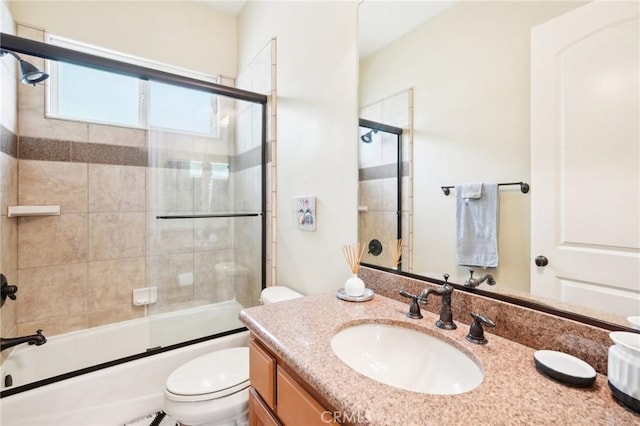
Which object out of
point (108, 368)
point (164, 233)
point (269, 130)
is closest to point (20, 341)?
point (108, 368)

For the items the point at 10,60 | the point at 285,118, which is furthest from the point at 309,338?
the point at 10,60

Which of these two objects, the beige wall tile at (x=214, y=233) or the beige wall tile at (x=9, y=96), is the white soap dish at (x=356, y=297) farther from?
the beige wall tile at (x=9, y=96)

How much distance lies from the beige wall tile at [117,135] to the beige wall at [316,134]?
1.16m

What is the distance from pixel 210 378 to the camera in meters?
1.29

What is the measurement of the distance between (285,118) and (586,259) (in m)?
1.61

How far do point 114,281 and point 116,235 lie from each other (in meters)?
0.35

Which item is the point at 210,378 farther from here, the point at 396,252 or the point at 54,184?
the point at 54,184

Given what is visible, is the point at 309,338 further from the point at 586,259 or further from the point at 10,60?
the point at 10,60

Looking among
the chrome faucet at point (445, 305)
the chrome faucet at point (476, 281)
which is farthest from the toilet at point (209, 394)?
the chrome faucet at point (476, 281)

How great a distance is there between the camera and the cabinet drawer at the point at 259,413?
0.82 m

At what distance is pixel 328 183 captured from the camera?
1.43m

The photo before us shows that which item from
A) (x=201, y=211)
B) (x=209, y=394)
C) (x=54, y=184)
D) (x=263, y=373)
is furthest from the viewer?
(x=201, y=211)

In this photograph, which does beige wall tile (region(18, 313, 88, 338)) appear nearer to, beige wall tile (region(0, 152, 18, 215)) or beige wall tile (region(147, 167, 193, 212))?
beige wall tile (region(0, 152, 18, 215))

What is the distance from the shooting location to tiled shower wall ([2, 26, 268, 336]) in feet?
6.10
